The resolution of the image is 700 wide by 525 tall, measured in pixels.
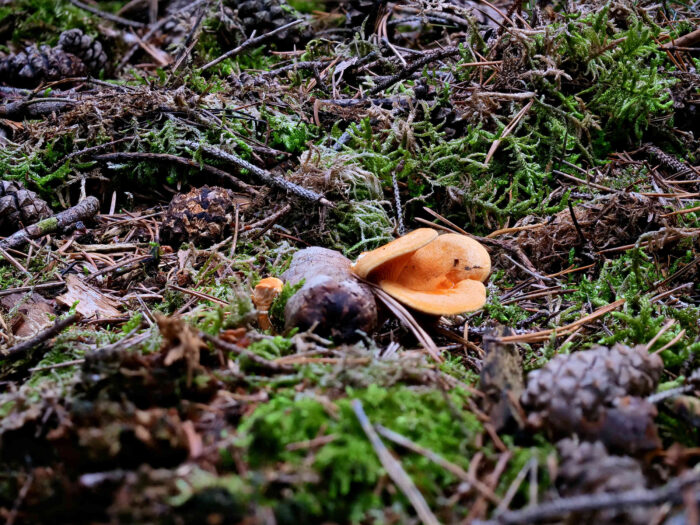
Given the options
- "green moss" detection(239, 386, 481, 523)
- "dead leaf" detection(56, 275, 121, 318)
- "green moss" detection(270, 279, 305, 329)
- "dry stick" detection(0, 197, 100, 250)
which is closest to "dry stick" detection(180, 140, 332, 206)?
"dry stick" detection(0, 197, 100, 250)

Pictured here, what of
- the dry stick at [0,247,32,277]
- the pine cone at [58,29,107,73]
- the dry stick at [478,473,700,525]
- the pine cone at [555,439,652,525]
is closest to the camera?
the dry stick at [478,473,700,525]

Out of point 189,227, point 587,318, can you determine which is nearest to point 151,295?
point 189,227

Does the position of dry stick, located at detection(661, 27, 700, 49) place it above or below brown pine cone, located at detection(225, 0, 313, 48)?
below

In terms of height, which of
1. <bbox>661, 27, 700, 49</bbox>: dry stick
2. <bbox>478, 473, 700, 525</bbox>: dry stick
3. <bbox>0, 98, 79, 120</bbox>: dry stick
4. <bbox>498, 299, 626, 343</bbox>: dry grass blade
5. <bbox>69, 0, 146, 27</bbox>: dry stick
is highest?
<bbox>69, 0, 146, 27</bbox>: dry stick

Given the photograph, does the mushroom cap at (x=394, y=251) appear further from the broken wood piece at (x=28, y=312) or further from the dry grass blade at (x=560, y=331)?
the broken wood piece at (x=28, y=312)

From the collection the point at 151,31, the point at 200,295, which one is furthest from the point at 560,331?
the point at 151,31

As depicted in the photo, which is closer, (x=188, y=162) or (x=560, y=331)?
(x=560, y=331)

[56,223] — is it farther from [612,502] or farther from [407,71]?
[612,502]

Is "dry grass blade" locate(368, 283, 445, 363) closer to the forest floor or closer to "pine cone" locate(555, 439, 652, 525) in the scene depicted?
the forest floor
